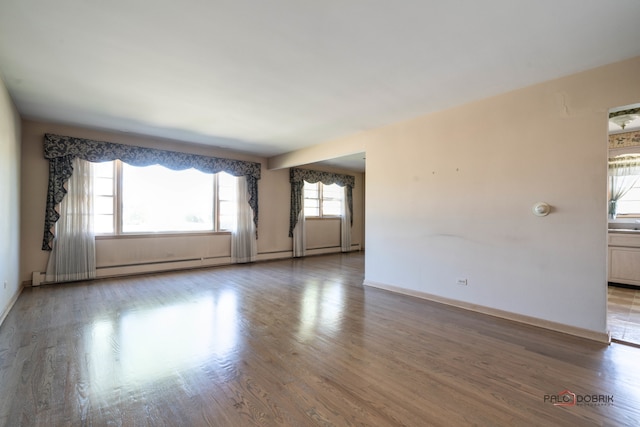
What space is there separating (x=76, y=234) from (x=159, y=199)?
144 cm

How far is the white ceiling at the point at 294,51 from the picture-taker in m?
2.04

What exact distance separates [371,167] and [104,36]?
12.1 ft

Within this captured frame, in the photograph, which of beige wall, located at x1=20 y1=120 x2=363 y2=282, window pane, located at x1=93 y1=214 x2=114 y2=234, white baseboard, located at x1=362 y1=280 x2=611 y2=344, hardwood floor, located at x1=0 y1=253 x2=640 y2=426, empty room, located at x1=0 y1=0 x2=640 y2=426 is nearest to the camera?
hardwood floor, located at x1=0 y1=253 x2=640 y2=426

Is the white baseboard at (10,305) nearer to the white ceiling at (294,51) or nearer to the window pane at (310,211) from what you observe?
the white ceiling at (294,51)

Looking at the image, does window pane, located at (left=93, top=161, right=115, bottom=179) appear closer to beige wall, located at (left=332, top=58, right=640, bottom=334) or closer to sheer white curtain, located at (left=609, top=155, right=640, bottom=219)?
beige wall, located at (left=332, top=58, right=640, bottom=334)

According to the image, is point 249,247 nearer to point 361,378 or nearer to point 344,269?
point 344,269

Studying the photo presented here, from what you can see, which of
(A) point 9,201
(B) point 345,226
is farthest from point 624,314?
(A) point 9,201

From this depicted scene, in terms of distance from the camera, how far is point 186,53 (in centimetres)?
258

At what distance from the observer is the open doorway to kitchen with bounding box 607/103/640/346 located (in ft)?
11.2

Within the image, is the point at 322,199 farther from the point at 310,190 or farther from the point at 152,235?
the point at 152,235

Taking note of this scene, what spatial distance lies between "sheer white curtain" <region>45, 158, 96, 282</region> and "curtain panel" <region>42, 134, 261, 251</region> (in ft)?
0.32

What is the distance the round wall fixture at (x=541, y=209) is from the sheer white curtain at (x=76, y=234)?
6599 millimetres

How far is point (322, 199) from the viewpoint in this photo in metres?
8.78

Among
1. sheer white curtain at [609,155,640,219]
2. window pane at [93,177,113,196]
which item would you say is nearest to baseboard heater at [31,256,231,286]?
window pane at [93,177,113,196]
